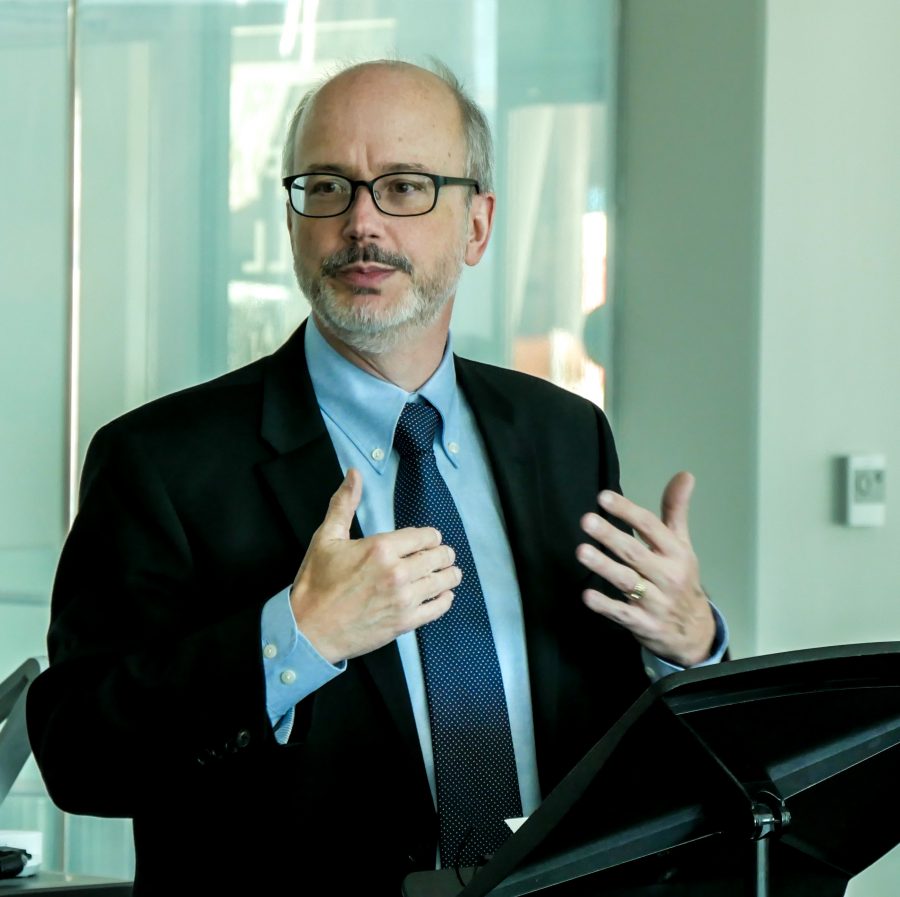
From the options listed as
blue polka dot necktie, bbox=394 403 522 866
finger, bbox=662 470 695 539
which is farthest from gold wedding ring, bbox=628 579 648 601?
blue polka dot necktie, bbox=394 403 522 866

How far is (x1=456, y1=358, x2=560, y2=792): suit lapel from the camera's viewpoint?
1670 mm

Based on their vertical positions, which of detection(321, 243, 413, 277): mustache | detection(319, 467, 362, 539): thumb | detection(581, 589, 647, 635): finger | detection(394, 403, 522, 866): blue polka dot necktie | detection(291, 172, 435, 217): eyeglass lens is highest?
detection(291, 172, 435, 217): eyeglass lens

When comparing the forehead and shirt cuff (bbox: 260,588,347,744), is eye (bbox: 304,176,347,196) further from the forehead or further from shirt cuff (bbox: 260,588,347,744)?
shirt cuff (bbox: 260,588,347,744)

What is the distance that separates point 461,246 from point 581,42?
63.7 inches

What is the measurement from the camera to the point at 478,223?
1948 mm

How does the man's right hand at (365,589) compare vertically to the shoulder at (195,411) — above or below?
below

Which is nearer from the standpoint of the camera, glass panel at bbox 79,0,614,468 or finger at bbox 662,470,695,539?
finger at bbox 662,470,695,539

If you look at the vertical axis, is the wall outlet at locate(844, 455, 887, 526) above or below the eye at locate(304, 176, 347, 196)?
below

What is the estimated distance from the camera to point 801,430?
2785mm

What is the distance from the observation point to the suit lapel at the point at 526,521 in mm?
1670

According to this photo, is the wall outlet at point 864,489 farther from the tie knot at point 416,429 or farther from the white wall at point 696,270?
the tie knot at point 416,429

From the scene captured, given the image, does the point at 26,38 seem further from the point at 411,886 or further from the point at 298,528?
the point at 411,886

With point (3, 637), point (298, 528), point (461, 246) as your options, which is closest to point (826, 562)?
point (461, 246)

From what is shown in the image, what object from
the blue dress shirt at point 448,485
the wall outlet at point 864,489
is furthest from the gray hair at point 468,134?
the wall outlet at point 864,489
